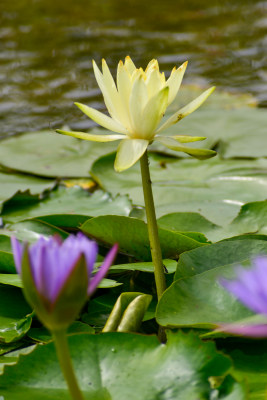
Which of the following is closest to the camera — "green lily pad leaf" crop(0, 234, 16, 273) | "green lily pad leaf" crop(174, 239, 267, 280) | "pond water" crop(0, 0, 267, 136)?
"green lily pad leaf" crop(174, 239, 267, 280)

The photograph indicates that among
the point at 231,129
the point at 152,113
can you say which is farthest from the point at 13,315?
the point at 231,129

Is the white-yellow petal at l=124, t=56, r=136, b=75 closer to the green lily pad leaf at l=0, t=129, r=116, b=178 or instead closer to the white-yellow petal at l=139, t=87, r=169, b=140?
the white-yellow petal at l=139, t=87, r=169, b=140

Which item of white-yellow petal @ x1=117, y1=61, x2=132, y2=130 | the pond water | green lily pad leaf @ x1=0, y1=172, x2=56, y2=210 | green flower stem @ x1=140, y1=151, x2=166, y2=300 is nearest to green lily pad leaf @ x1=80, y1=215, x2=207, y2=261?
green flower stem @ x1=140, y1=151, x2=166, y2=300

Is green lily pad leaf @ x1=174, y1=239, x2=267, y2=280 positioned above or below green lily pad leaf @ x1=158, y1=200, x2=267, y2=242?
above

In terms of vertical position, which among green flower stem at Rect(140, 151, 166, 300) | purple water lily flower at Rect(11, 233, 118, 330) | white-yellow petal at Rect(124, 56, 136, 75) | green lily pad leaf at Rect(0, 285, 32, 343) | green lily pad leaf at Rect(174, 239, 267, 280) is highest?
white-yellow petal at Rect(124, 56, 136, 75)

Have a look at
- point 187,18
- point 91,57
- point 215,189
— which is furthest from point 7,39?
point 215,189

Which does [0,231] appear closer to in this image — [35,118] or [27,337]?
[27,337]

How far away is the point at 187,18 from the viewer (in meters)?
3.88

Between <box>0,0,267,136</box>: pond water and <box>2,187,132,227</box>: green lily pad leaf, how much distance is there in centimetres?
70

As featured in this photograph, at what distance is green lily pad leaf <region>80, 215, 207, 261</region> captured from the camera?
3.78 feet

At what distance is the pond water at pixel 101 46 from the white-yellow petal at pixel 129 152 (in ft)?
4.37

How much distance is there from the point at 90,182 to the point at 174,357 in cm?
107

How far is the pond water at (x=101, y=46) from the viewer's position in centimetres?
257

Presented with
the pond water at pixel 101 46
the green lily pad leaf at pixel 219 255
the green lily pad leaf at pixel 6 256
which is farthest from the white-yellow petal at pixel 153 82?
the pond water at pixel 101 46
